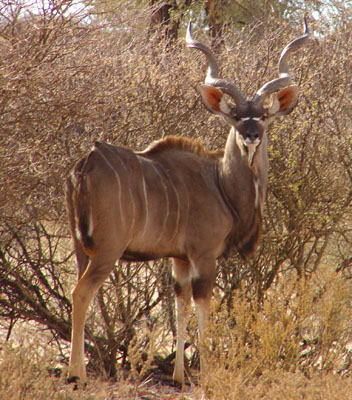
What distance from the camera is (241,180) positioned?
3953mm

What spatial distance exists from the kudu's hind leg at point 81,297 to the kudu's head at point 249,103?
103 cm

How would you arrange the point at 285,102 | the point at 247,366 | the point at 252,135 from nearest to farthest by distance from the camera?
1. the point at 247,366
2. the point at 252,135
3. the point at 285,102

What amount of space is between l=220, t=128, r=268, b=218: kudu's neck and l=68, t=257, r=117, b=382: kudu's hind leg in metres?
0.94

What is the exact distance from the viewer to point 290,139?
4.54 metres

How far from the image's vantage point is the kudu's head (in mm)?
3754

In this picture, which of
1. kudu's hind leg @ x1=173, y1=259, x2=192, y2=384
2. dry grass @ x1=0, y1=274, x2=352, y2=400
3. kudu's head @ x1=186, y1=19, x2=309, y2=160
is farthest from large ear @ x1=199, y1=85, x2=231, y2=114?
dry grass @ x1=0, y1=274, x2=352, y2=400

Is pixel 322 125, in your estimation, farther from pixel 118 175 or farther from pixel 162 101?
pixel 118 175

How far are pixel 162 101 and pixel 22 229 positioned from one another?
109 centimetres

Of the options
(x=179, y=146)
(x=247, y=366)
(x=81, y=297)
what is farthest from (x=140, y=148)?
(x=247, y=366)

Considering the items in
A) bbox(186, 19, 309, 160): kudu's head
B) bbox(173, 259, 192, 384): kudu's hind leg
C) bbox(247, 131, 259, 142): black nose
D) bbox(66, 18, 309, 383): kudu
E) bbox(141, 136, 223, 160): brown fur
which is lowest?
bbox(173, 259, 192, 384): kudu's hind leg

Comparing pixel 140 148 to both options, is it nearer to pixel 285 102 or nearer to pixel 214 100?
pixel 214 100

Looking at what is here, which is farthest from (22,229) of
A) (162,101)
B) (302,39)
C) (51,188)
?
(302,39)

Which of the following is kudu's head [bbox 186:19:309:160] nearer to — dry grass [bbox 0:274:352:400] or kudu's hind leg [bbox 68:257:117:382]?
dry grass [bbox 0:274:352:400]

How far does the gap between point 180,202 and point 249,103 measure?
0.65 meters
